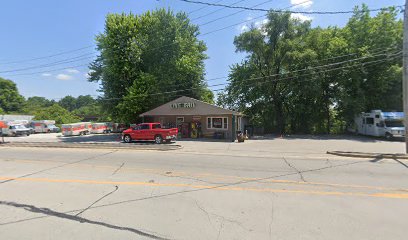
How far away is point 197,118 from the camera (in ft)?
97.2

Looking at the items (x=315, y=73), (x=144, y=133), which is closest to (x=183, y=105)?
(x=144, y=133)

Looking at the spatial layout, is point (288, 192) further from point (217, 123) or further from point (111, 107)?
point (111, 107)

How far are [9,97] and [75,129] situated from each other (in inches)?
2929

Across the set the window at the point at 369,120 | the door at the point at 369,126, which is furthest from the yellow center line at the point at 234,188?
the window at the point at 369,120

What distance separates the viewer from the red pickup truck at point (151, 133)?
23.4 meters

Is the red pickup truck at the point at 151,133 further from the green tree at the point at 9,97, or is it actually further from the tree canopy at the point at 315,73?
the green tree at the point at 9,97

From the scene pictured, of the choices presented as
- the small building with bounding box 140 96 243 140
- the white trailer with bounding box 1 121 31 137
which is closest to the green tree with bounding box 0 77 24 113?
the white trailer with bounding box 1 121 31 137

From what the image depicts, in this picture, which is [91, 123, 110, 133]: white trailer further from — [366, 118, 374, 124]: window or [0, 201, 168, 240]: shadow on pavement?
[0, 201, 168, 240]: shadow on pavement

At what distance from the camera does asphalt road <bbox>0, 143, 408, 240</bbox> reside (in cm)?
461

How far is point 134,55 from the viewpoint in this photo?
1362 inches

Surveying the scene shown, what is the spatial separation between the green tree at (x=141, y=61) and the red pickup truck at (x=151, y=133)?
26.0 feet

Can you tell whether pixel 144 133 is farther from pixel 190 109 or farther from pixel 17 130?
pixel 17 130

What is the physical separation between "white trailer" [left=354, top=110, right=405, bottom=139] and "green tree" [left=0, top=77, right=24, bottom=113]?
107271 millimetres

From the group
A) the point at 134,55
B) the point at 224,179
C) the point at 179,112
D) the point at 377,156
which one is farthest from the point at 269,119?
the point at 224,179
